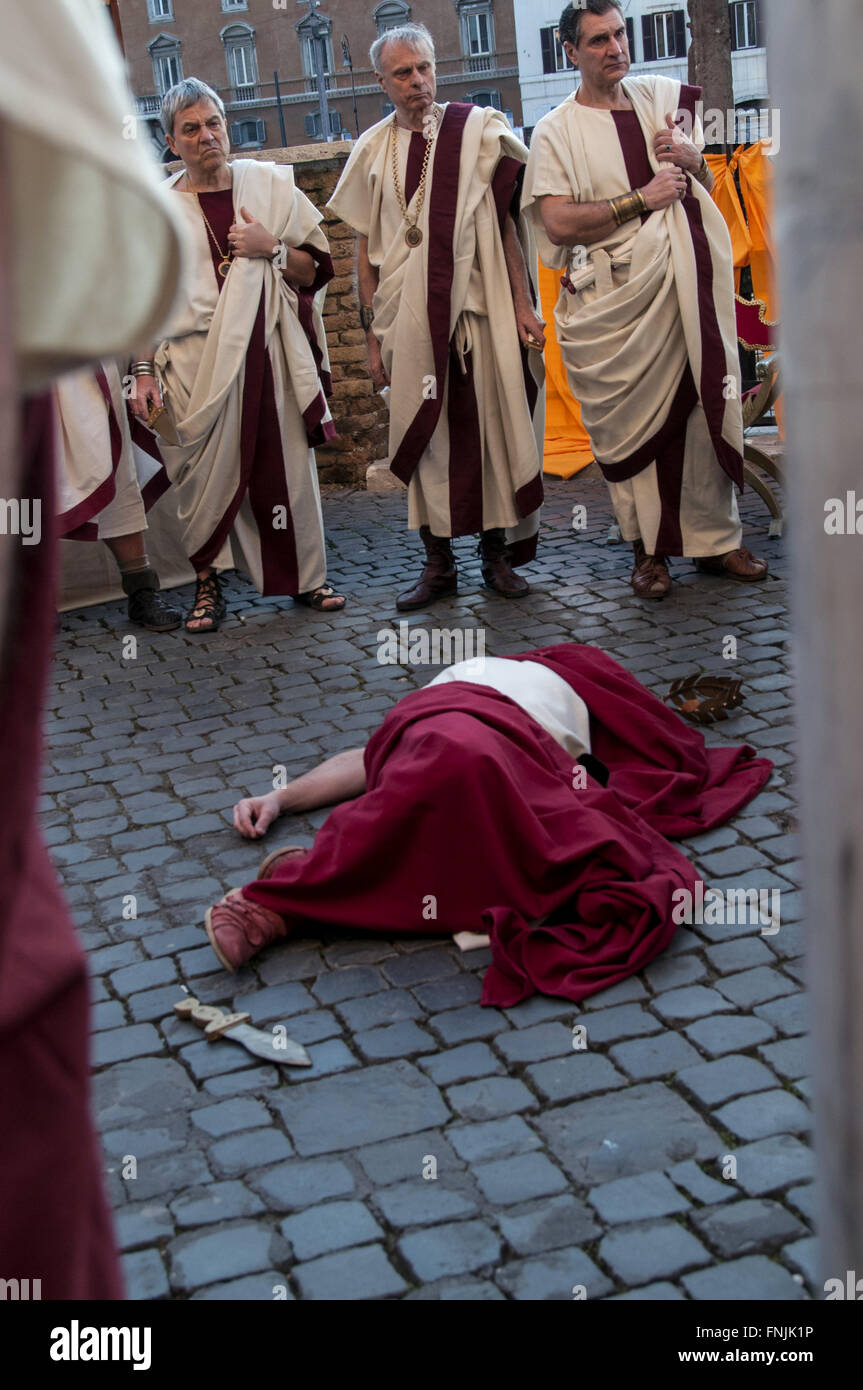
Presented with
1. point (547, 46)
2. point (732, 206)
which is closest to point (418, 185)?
point (732, 206)

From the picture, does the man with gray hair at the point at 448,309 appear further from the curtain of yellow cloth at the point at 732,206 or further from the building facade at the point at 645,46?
the building facade at the point at 645,46

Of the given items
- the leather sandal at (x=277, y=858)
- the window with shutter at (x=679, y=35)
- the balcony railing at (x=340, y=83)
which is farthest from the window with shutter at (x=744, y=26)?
the leather sandal at (x=277, y=858)

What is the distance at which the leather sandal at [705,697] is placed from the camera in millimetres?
4828

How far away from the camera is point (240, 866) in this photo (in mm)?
4172

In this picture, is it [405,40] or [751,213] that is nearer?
[405,40]

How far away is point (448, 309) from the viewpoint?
654cm

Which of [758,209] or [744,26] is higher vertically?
[744,26]

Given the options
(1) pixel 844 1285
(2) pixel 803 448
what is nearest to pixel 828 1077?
(1) pixel 844 1285

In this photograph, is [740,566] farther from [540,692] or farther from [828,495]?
[828,495]

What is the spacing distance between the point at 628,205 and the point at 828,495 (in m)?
5.85

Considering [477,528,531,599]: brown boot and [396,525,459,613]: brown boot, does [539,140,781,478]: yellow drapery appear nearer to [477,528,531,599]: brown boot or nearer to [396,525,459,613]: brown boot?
[477,528,531,599]: brown boot

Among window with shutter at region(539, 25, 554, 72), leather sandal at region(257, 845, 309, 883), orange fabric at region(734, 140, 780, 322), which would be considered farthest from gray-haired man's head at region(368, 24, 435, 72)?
window with shutter at region(539, 25, 554, 72)

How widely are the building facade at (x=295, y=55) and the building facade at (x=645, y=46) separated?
8.23 meters

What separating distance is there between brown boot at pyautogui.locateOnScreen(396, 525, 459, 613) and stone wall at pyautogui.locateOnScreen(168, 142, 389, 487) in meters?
2.91
